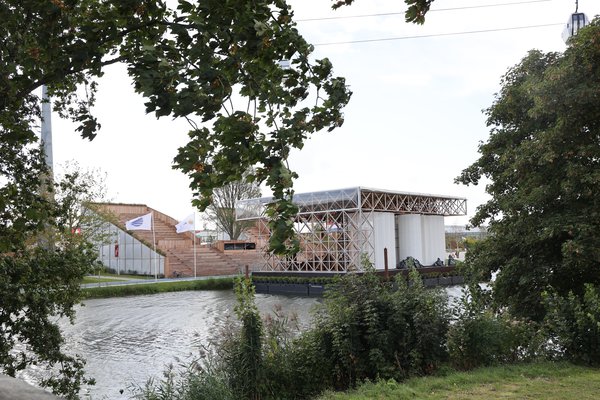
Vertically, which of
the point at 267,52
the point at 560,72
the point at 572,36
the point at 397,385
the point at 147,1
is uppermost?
the point at 572,36

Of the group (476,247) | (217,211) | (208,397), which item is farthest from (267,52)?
(217,211)

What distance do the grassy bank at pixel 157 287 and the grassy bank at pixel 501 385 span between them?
75.4ft

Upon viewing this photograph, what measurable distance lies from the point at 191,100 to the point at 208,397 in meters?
4.40

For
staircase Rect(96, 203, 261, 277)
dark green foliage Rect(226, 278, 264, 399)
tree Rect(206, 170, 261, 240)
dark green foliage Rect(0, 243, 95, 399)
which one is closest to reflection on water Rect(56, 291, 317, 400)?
dark green foliage Rect(0, 243, 95, 399)

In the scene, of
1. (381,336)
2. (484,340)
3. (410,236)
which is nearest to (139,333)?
(381,336)

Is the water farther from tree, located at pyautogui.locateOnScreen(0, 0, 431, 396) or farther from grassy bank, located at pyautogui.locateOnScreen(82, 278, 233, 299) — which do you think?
tree, located at pyautogui.locateOnScreen(0, 0, 431, 396)

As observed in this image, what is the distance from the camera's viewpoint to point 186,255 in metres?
41.8

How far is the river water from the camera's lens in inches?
429

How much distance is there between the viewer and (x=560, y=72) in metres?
9.94

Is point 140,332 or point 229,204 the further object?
point 229,204

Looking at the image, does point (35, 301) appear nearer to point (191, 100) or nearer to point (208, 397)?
point (208, 397)

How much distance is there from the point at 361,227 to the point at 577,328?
25.7 m

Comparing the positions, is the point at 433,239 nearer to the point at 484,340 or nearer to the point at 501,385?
the point at 484,340

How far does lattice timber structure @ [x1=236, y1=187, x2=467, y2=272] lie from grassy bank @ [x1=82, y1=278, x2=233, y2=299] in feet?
11.6
